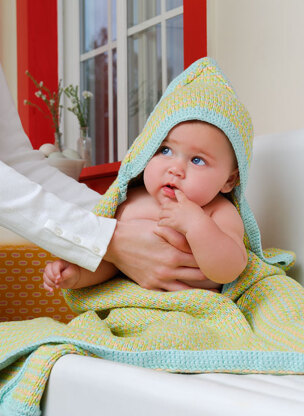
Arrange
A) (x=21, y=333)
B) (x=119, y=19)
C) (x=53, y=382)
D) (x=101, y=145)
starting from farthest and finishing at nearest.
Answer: (x=101, y=145)
(x=119, y=19)
(x=21, y=333)
(x=53, y=382)

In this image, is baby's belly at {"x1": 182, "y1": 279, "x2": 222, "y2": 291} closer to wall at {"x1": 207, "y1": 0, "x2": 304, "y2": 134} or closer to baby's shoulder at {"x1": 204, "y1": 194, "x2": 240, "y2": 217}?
baby's shoulder at {"x1": 204, "y1": 194, "x2": 240, "y2": 217}

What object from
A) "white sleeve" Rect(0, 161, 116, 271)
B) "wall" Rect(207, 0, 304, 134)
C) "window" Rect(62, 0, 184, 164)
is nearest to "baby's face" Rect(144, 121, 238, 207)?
"white sleeve" Rect(0, 161, 116, 271)

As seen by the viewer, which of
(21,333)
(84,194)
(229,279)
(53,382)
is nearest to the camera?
(53,382)

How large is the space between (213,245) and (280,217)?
0.30 m

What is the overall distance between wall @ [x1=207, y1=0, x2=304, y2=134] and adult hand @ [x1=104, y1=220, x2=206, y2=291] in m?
0.60

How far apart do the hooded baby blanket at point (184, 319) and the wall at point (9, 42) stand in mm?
2254

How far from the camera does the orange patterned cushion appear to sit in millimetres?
1147

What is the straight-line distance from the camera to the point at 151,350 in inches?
25.0

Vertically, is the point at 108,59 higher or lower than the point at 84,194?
higher

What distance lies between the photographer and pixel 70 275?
877 mm

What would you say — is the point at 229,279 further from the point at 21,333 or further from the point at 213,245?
the point at 21,333

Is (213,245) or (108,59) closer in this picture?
(213,245)

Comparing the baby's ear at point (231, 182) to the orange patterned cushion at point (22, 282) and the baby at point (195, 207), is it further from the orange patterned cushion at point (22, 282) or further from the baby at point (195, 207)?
the orange patterned cushion at point (22, 282)

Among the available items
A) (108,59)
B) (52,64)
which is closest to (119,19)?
(108,59)
